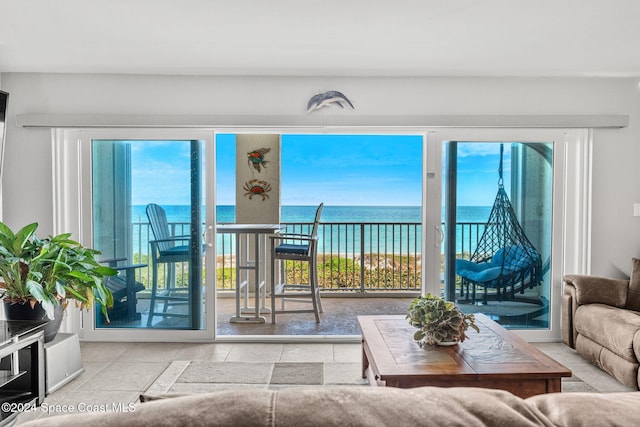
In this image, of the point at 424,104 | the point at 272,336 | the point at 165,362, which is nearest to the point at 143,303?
the point at 165,362

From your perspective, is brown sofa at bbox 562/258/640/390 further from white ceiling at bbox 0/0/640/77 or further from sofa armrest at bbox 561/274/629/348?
white ceiling at bbox 0/0/640/77

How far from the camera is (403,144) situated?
37.9 ft

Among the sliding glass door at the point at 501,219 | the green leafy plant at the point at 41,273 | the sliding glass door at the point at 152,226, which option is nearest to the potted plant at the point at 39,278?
the green leafy plant at the point at 41,273

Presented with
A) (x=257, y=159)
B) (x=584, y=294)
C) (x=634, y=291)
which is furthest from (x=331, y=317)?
(x=634, y=291)

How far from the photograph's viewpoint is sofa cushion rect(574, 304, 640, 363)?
3.02 meters

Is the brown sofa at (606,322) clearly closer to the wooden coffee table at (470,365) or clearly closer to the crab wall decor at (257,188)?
the wooden coffee table at (470,365)

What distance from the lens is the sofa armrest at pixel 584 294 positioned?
143 inches

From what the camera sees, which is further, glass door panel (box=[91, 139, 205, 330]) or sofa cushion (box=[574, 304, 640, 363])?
glass door panel (box=[91, 139, 205, 330])

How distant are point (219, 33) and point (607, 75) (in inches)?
128

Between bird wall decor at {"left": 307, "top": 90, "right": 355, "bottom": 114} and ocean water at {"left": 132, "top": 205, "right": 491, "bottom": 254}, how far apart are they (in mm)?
1398

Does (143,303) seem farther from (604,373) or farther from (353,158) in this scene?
(353,158)

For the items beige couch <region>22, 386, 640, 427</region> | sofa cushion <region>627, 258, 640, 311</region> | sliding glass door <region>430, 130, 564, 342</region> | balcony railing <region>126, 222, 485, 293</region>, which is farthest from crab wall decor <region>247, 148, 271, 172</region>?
beige couch <region>22, 386, 640, 427</region>

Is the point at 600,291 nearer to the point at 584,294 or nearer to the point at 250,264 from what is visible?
the point at 584,294

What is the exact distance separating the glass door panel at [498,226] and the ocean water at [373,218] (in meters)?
0.02
